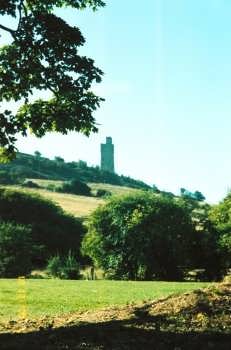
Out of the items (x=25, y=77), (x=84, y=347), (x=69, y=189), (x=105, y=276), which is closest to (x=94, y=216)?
(x=105, y=276)

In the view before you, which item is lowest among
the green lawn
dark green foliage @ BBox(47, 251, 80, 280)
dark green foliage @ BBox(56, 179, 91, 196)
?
dark green foliage @ BBox(47, 251, 80, 280)

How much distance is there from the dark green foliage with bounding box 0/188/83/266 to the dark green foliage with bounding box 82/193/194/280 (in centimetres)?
2603

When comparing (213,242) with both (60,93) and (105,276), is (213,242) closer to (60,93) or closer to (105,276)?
(105,276)

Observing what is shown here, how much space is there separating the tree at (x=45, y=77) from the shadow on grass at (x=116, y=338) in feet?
20.3

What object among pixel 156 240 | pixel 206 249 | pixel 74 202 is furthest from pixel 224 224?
pixel 74 202

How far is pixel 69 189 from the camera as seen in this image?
184 metres

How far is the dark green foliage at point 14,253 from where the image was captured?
65.7 m

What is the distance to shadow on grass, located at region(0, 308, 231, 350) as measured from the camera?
1230 cm

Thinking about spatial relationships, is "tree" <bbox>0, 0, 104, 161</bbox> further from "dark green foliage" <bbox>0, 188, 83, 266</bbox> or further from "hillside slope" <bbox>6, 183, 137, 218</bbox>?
"hillside slope" <bbox>6, 183, 137, 218</bbox>

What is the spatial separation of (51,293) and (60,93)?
15677 mm

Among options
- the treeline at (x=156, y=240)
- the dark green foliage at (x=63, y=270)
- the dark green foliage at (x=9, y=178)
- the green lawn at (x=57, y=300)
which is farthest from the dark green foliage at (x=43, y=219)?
the dark green foliage at (x=9, y=178)

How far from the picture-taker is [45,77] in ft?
57.6

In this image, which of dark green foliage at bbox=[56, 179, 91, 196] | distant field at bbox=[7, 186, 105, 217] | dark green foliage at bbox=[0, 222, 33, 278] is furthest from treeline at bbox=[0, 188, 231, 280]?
dark green foliage at bbox=[56, 179, 91, 196]

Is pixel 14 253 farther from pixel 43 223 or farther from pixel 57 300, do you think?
pixel 57 300
